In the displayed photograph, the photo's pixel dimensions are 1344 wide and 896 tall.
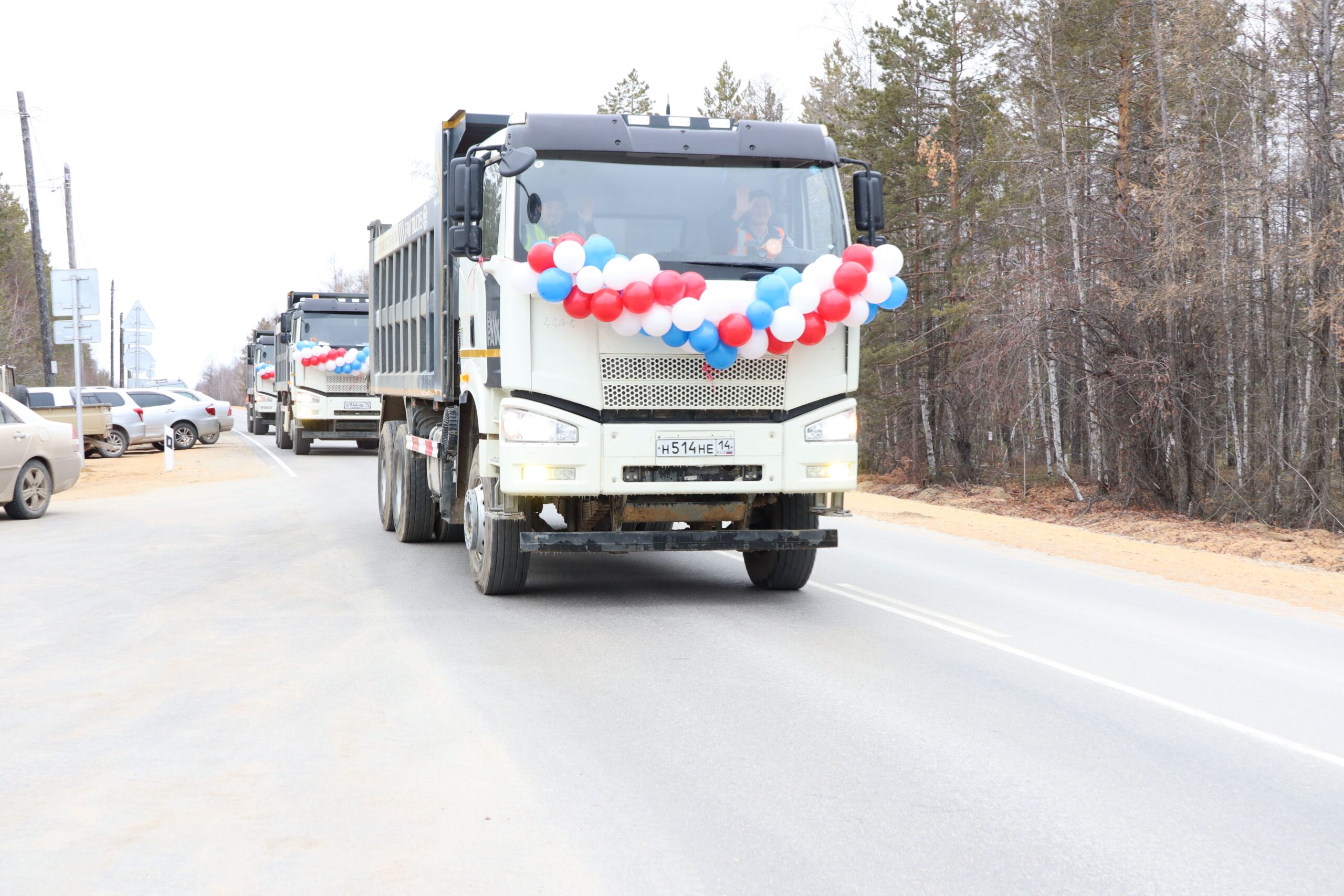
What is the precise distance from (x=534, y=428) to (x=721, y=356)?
134cm

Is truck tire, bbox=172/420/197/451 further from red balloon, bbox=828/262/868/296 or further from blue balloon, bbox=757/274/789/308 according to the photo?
red balloon, bbox=828/262/868/296

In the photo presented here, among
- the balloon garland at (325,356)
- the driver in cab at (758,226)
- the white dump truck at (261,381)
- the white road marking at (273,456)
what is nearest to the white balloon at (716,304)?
the driver in cab at (758,226)

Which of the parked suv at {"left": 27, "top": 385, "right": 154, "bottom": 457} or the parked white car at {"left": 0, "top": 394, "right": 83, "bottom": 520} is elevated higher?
the parked suv at {"left": 27, "top": 385, "right": 154, "bottom": 457}

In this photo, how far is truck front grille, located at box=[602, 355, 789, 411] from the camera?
8453 mm

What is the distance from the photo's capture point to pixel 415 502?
12.8 metres

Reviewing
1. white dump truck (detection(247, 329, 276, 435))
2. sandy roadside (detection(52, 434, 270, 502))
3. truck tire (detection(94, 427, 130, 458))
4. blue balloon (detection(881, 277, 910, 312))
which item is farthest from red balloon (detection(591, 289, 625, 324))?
white dump truck (detection(247, 329, 276, 435))

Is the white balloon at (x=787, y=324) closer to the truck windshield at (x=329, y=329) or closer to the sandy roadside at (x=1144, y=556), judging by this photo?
the sandy roadside at (x=1144, y=556)

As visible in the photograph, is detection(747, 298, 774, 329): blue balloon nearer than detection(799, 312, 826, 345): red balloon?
Yes

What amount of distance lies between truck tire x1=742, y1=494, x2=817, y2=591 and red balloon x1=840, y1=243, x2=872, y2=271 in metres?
1.76

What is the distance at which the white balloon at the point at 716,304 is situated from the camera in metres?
8.27

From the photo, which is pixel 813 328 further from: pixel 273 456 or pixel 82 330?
pixel 273 456

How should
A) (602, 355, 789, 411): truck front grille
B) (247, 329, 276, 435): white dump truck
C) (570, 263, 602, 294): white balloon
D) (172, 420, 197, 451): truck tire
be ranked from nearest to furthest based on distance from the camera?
(570, 263, 602, 294): white balloon, (602, 355, 789, 411): truck front grille, (172, 420, 197, 451): truck tire, (247, 329, 276, 435): white dump truck

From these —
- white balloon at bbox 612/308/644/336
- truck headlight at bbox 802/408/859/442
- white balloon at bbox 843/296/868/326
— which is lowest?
truck headlight at bbox 802/408/859/442

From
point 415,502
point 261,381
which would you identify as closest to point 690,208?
point 415,502
